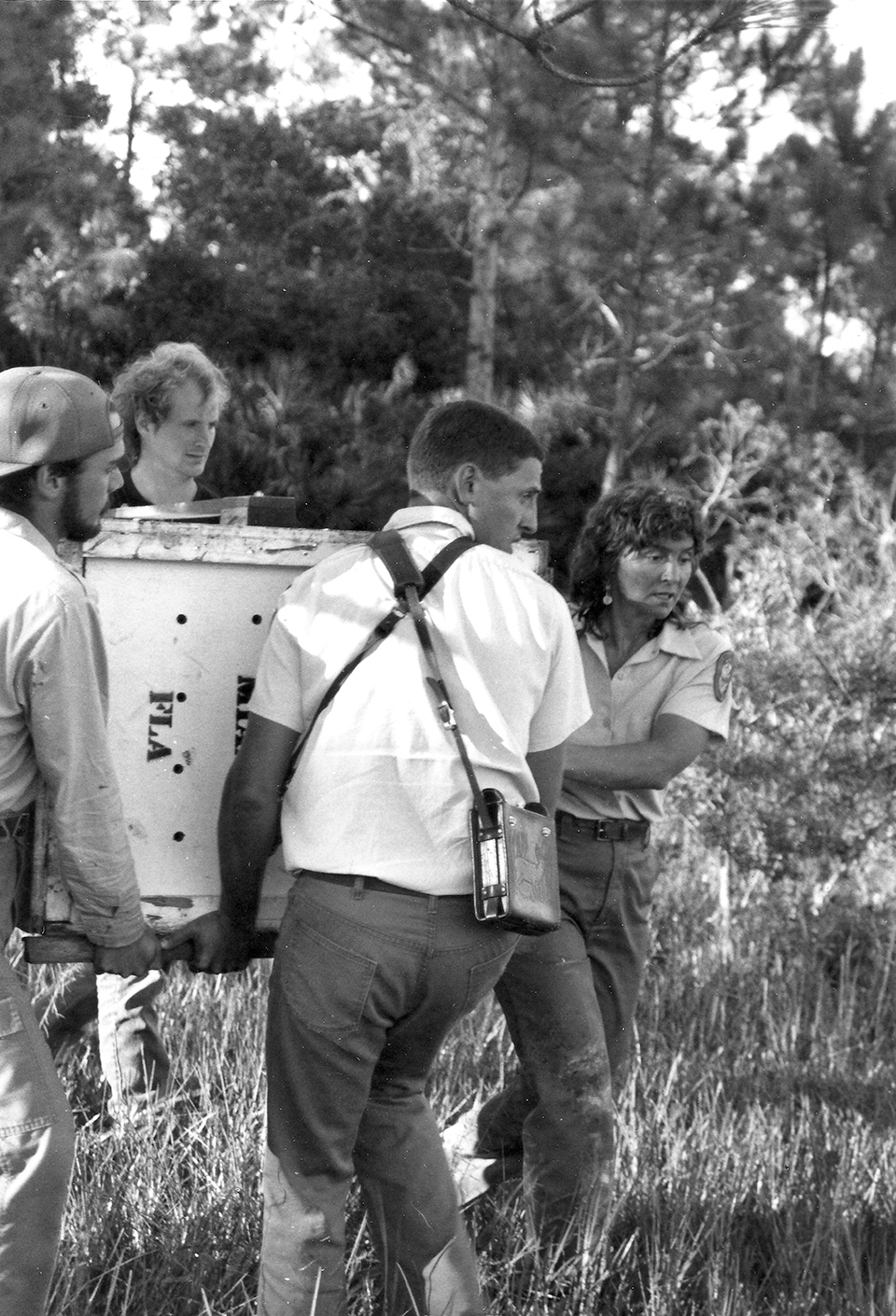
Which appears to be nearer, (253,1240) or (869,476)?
(253,1240)

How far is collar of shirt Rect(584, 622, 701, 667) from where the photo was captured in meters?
A: 3.87

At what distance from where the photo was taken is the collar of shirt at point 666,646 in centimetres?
387

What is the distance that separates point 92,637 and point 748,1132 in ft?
7.50

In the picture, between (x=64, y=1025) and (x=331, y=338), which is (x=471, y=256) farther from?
(x=64, y=1025)

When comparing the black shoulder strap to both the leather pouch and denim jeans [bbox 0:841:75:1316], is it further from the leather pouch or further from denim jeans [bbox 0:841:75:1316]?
denim jeans [bbox 0:841:75:1316]

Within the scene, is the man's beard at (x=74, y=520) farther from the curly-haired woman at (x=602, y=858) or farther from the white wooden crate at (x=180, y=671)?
the curly-haired woman at (x=602, y=858)

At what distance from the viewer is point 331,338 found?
16.1 m

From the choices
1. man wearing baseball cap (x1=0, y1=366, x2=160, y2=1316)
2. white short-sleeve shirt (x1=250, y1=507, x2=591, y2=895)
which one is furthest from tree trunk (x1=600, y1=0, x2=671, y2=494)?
man wearing baseball cap (x1=0, y1=366, x2=160, y2=1316)

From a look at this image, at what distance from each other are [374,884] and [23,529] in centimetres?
81

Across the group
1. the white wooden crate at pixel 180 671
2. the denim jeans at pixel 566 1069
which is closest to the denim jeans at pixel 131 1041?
the denim jeans at pixel 566 1069

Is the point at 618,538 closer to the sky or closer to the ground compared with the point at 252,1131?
closer to the sky

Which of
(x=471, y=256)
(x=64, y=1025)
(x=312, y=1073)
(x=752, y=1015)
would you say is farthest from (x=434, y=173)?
(x=312, y=1073)

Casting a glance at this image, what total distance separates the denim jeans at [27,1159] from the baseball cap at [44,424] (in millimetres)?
799

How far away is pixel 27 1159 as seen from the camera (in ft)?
8.18
